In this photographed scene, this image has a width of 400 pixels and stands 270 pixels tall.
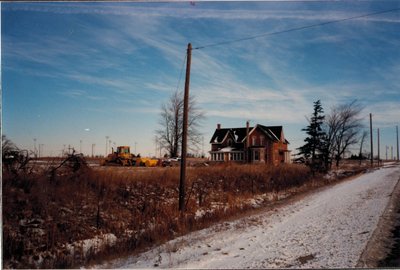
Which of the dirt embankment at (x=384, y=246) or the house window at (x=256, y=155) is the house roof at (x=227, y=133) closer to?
the house window at (x=256, y=155)

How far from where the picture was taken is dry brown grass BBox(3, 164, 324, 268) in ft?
26.7

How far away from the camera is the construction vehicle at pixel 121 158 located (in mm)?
27516

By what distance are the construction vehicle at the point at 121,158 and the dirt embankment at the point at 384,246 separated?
21594 millimetres

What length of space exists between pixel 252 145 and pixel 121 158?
73.7 feet

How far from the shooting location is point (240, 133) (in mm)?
47656

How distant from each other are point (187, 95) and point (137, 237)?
5580mm

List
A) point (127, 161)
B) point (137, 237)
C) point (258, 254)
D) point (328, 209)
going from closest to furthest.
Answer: point (258, 254) < point (137, 237) < point (328, 209) < point (127, 161)

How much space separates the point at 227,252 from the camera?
23.7ft

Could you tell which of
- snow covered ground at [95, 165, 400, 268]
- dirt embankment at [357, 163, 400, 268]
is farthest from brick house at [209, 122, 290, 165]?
dirt embankment at [357, 163, 400, 268]

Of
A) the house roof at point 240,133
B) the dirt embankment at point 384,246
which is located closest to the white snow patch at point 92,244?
the dirt embankment at point 384,246

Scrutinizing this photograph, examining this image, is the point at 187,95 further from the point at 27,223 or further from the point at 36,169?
the point at 27,223

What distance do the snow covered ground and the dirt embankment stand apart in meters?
0.15

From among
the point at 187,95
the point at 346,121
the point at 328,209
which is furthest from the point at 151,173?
the point at 346,121

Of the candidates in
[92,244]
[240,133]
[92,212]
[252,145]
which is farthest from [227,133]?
[92,244]
